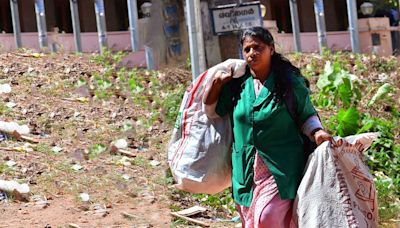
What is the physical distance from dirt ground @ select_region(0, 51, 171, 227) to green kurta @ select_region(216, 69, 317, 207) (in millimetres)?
2598

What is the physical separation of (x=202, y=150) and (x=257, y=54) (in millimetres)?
642

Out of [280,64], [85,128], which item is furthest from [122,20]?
[280,64]

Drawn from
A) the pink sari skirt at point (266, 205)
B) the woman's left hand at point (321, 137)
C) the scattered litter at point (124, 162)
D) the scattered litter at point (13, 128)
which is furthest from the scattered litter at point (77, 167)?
the woman's left hand at point (321, 137)

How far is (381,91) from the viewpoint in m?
9.54

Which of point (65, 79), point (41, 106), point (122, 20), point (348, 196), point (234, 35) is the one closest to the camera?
point (348, 196)

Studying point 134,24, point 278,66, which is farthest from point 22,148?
point 134,24

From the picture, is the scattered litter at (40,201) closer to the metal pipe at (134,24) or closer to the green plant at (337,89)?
the green plant at (337,89)

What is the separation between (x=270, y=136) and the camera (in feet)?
14.3

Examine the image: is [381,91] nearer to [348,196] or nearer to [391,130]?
[391,130]

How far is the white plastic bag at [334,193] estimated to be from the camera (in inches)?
166

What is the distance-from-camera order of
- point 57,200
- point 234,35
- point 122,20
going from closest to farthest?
point 234,35 → point 57,200 → point 122,20

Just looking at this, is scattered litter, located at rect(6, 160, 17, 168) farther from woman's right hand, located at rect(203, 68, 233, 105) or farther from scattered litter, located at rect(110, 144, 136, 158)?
woman's right hand, located at rect(203, 68, 233, 105)

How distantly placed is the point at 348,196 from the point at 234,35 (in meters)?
2.71

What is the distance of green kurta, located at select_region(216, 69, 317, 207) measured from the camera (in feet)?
14.2
